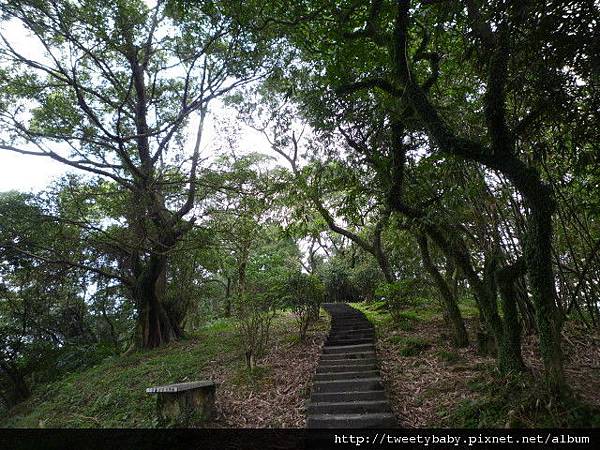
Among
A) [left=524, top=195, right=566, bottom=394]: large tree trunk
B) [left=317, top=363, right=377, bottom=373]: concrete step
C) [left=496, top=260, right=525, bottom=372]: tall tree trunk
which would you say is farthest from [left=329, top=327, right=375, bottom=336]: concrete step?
[left=524, top=195, right=566, bottom=394]: large tree trunk

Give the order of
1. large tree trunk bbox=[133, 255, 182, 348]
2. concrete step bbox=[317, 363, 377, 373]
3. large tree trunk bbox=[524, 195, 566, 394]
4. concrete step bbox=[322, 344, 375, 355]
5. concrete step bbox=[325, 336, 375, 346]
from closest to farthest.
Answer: large tree trunk bbox=[524, 195, 566, 394] < concrete step bbox=[317, 363, 377, 373] < concrete step bbox=[322, 344, 375, 355] < concrete step bbox=[325, 336, 375, 346] < large tree trunk bbox=[133, 255, 182, 348]

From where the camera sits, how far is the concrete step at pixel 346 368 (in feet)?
19.1

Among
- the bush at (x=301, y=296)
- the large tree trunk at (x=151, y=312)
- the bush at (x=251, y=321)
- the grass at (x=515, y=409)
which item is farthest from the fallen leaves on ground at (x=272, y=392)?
the large tree trunk at (x=151, y=312)

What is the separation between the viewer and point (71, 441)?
4988 mm

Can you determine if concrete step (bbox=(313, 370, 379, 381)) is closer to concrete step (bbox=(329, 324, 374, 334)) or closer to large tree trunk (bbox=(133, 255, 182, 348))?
concrete step (bbox=(329, 324, 374, 334))

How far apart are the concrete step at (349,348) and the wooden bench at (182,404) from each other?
297 centimetres

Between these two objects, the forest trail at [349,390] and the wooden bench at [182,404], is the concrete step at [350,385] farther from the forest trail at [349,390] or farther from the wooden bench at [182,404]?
the wooden bench at [182,404]

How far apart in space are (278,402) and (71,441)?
324 centimetres

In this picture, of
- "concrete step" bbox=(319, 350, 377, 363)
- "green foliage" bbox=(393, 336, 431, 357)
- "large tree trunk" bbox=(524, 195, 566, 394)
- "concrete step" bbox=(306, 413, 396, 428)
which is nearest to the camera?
"large tree trunk" bbox=(524, 195, 566, 394)

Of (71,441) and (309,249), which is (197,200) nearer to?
(71,441)

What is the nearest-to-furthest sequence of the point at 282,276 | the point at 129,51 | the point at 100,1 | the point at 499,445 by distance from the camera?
1. the point at 499,445
2. the point at 100,1
3. the point at 129,51
4. the point at 282,276

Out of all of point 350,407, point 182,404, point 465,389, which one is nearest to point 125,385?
point 182,404

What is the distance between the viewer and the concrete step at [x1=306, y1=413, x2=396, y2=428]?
4156 mm

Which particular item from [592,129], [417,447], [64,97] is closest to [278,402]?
[417,447]
